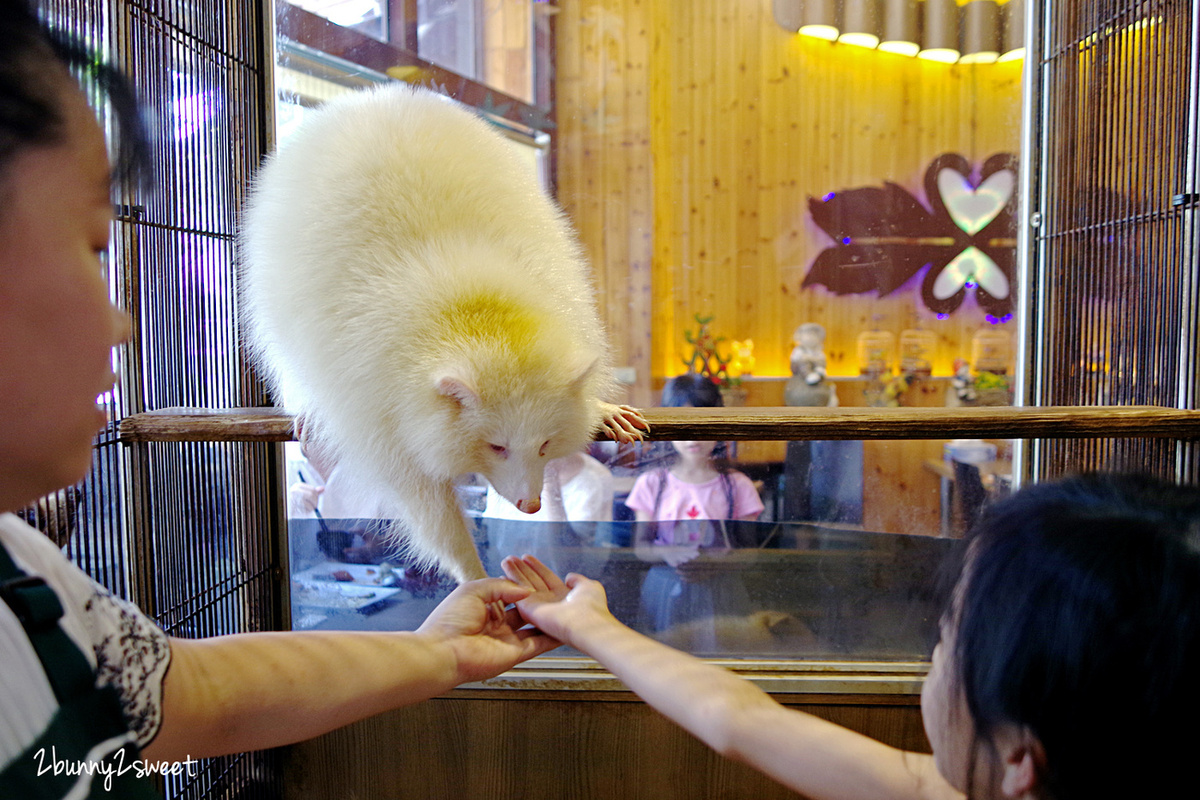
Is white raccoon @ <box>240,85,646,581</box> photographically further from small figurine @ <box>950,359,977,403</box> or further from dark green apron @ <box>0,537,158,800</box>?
small figurine @ <box>950,359,977,403</box>

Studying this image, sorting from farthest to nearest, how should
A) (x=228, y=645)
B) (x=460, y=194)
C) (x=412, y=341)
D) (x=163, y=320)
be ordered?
1. (x=163, y=320)
2. (x=460, y=194)
3. (x=412, y=341)
4. (x=228, y=645)

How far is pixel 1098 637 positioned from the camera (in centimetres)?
63

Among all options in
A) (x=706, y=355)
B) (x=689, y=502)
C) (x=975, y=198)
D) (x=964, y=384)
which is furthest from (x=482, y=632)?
(x=975, y=198)

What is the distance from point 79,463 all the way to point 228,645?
1.32 ft

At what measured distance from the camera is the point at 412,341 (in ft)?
4.74

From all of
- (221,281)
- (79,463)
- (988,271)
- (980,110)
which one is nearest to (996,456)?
(988,271)

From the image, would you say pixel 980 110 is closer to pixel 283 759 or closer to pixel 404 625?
pixel 404 625

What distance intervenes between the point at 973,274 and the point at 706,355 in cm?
140

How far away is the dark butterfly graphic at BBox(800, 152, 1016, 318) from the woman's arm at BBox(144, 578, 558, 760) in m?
3.33

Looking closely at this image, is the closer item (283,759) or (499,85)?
(283,759)

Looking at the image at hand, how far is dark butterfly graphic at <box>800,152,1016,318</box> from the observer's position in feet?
12.2

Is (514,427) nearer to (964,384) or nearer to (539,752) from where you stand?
(539,752)

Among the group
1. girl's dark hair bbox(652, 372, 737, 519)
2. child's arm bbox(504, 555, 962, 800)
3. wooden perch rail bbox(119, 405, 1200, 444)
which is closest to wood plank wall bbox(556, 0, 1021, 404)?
girl's dark hair bbox(652, 372, 737, 519)

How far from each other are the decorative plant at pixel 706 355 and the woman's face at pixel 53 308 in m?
3.64
